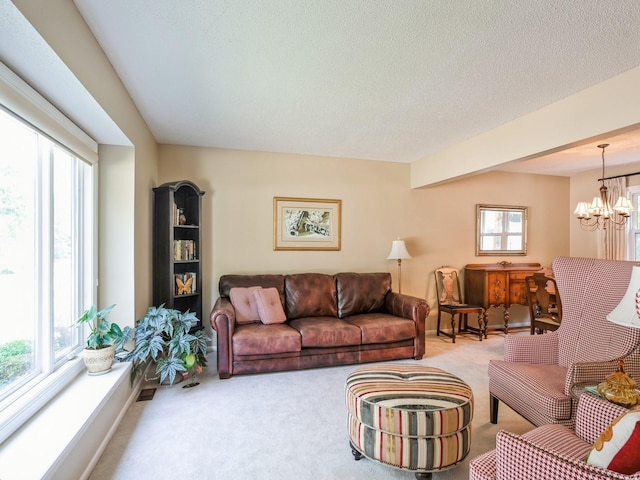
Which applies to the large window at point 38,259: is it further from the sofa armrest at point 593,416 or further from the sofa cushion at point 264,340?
the sofa armrest at point 593,416

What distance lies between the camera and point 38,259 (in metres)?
2.02

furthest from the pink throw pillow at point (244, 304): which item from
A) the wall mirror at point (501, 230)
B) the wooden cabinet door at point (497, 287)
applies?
the wall mirror at point (501, 230)

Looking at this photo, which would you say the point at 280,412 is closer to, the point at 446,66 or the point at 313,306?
the point at 313,306

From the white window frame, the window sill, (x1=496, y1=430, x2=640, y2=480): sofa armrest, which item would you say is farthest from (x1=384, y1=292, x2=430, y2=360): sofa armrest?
the white window frame

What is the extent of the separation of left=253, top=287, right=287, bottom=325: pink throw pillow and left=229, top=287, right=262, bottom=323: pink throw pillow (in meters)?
0.06

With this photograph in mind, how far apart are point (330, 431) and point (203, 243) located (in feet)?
8.99

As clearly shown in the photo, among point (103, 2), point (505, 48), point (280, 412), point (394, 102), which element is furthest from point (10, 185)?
point (505, 48)

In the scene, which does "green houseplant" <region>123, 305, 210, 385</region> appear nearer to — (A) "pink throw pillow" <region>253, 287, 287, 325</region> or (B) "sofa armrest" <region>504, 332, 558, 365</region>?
(A) "pink throw pillow" <region>253, 287, 287, 325</region>

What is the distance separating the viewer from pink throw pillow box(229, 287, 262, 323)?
3738mm

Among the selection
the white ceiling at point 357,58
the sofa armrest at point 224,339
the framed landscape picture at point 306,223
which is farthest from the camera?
the framed landscape picture at point 306,223

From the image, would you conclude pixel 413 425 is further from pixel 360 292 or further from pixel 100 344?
pixel 360 292

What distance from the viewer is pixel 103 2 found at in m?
1.68

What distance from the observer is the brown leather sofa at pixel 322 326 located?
3.32m

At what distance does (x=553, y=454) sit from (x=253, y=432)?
1.92 meters
